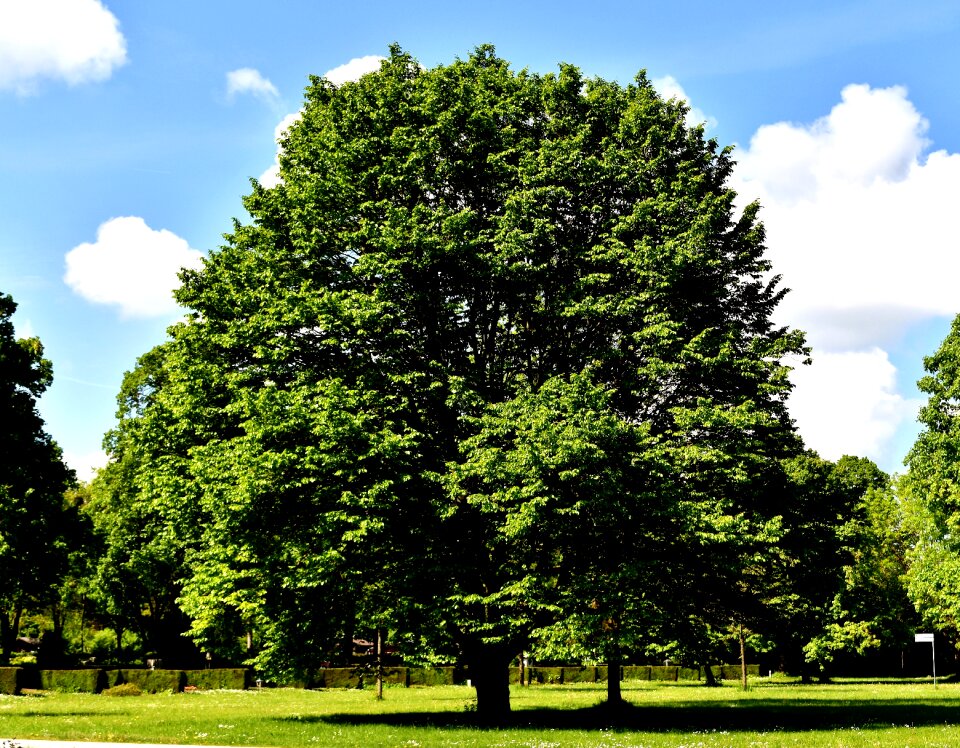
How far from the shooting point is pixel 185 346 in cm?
2794

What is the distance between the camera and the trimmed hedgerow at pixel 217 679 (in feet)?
156

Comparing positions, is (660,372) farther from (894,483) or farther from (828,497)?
(894,483)

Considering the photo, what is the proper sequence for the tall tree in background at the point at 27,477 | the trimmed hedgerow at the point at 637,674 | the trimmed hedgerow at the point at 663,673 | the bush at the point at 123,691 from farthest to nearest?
the trimmed hedgerow at the point at 663,673 < the trimmed hedgerow at the point at 637,674 < the bush at the point at 123,691 < the tall tree in background at the point at 27,477

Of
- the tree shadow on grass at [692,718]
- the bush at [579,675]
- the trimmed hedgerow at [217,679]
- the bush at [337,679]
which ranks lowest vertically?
the bush at [579,675]

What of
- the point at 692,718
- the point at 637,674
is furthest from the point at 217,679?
the point at 637,674

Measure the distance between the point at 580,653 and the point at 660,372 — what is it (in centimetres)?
778

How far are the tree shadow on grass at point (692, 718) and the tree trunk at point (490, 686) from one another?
12.6 inches

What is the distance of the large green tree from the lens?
23.2 meters

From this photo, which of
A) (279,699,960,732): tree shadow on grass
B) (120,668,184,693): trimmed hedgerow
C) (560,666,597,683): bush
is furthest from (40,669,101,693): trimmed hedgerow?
(560,666,597,683): bush

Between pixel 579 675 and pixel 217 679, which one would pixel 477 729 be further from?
pixel 579 675

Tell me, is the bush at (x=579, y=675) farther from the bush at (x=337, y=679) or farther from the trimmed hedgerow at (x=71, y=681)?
the trimmed hedgerow at (x=71, y=681)

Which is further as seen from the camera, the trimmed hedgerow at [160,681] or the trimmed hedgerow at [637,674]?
the trimmed hedgerow at [637,674]

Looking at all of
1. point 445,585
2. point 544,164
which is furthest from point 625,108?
point 445,585

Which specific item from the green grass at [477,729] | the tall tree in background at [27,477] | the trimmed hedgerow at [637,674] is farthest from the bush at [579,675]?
the tall tree in background at [27,477]
